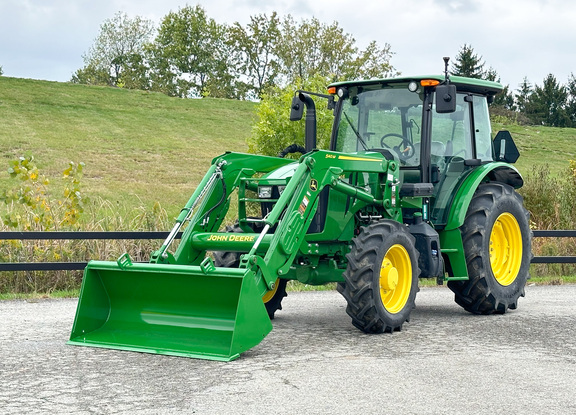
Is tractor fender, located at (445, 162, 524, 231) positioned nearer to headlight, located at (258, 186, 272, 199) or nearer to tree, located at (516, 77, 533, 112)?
headlight, located at (258, 186, 272, 199)

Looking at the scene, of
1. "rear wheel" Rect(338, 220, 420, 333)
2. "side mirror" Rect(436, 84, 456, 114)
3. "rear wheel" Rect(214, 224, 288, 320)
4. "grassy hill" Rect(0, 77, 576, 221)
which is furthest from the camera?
"grassy hill" Rect(0, 77, 576, 221)

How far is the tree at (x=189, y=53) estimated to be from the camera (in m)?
62.7

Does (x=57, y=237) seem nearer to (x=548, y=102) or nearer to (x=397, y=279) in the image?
(x=397, y=279)

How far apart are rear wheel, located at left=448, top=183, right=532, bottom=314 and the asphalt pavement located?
42 centimetres

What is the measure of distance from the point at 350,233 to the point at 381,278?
0.89 meters

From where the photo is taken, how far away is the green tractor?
734 centimetres

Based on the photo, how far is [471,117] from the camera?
9.90 meters

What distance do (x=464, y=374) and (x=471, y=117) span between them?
423 centimetres

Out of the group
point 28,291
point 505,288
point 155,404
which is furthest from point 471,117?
point 28,291

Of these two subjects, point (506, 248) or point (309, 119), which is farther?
point (506, 248)

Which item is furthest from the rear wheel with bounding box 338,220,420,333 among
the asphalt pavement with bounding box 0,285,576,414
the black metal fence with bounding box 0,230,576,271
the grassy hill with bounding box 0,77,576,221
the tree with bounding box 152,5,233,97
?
the tree with bounding box 152,5,233,97

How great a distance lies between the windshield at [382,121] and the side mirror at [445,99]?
2.40ft

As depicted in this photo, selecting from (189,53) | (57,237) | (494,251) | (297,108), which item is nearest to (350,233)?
(297,108)

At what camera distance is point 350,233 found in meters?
8.90
